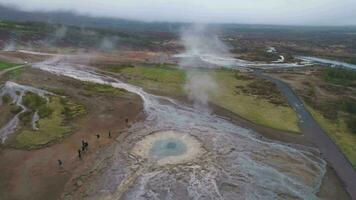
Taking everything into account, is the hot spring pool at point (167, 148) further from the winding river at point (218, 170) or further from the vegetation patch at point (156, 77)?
the vegetation patch at point (156, 77)

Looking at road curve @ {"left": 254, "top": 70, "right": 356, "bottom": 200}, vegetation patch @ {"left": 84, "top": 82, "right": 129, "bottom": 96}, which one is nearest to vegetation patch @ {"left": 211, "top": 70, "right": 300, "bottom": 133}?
road curve @ {"left": 254, "top": 70, "right": 356, "bottom": 200}

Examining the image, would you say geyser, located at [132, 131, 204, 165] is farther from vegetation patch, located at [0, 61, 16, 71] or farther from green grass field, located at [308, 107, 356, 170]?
vegetation patch, located at [0, 61, 16, 71]

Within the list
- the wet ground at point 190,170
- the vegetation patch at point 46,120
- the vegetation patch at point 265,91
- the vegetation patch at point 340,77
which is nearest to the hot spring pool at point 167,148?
the wet ground at point 190,170

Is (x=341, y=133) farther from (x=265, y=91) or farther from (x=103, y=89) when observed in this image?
(x=103, y=89)

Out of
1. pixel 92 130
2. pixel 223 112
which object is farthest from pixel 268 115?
pixel 92 130

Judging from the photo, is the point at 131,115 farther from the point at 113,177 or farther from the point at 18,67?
the point at 18,67
